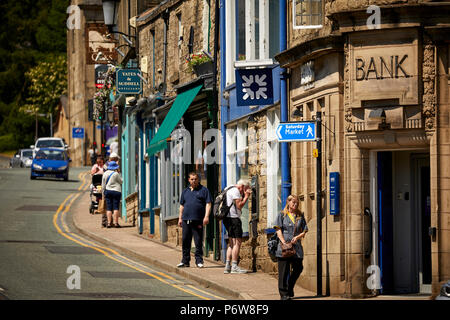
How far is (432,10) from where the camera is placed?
14.8 m

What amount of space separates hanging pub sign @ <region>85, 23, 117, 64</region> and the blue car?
10762mm

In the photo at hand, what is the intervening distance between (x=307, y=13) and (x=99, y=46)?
977 inches

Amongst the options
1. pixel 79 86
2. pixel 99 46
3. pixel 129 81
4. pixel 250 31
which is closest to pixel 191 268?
pixel 250 31

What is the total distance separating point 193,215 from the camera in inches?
781

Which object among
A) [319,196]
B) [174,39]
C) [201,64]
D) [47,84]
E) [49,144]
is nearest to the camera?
[319,196]

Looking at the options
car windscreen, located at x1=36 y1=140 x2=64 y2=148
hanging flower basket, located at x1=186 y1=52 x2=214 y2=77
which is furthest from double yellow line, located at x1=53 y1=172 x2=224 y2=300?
car windscreen, located at x1=36 y1=140 x2=64 y2=148

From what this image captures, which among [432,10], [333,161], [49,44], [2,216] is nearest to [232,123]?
[333,161]

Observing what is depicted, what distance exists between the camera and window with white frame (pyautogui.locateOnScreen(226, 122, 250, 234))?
67.7 feet

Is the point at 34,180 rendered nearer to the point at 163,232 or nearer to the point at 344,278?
the point at 163,232

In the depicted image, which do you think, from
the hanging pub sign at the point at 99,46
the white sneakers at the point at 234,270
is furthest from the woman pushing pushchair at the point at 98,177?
the white sneakers at the point at 234,270

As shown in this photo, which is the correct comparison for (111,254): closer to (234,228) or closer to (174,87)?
(234,228)

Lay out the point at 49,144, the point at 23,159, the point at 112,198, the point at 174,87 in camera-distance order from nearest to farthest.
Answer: the point at 174,87 < the point at 112,198 < the point at 49,144 < the point at 23,159

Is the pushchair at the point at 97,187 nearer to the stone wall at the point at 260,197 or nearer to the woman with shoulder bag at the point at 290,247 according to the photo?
the stone wall at the point at 260,197

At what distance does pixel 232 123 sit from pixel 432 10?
7.40 metres
